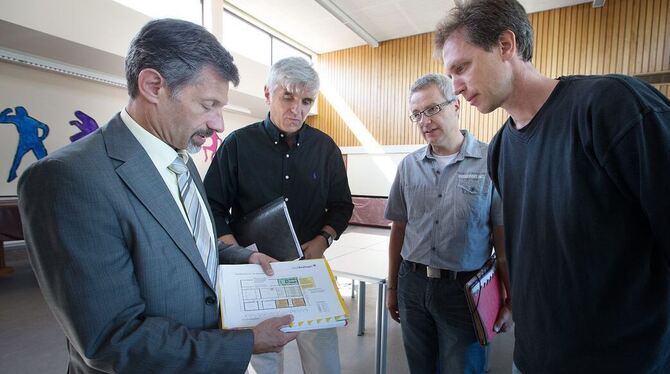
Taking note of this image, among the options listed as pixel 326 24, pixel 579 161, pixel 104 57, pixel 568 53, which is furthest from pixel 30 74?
pixel 568 53

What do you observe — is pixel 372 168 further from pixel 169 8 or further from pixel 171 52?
pixel 171 52

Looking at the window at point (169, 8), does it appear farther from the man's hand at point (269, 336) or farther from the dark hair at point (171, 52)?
the man's hand at point (269, 336)

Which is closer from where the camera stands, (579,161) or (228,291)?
(579,161)

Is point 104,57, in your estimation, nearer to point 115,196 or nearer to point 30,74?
point 30,74

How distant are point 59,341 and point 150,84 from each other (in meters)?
3.15

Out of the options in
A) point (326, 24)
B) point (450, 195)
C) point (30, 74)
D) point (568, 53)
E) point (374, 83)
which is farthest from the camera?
point (374, 83)

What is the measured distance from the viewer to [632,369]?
33.8 inches

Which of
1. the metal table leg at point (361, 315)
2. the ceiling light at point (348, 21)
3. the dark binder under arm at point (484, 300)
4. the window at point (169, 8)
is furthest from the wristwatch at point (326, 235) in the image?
the ceiling light at point (348, 21)

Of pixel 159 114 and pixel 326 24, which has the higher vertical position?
pixel 326 24

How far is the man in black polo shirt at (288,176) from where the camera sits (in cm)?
176

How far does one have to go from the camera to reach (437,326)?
62.4 inches

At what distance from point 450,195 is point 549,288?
70cm

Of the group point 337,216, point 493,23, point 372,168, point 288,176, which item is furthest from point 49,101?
point 372,168

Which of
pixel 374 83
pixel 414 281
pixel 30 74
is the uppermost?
pixel 374 83
